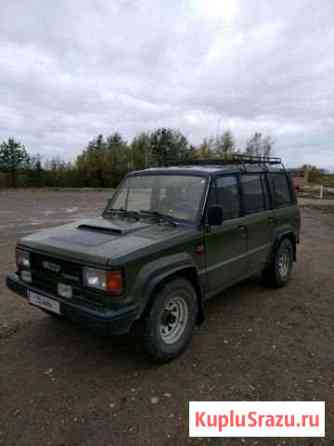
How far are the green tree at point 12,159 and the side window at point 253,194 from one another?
4113 cm

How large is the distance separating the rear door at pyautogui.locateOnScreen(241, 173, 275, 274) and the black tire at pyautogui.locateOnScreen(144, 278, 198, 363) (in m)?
1.46

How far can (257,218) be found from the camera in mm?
4418

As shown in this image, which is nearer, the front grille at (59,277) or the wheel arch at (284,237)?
the front grille at (59,277)

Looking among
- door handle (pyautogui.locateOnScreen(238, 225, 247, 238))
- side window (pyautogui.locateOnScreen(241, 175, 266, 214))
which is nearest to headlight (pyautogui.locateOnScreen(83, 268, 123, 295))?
door handle (pyautogui.locateOnScreen(238, 225, 247, 238))

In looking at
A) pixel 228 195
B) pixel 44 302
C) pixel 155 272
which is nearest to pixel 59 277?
pixel 44 302

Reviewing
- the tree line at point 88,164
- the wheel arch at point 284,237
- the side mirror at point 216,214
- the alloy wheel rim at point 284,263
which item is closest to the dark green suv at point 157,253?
the side mirror at point 216,214

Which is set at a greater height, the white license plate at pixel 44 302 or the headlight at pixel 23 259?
the headlight at pixel 23 259

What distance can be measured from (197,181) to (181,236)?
881mm

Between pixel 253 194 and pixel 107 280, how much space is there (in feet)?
9.18

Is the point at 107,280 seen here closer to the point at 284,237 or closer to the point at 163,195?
the point at 163,195

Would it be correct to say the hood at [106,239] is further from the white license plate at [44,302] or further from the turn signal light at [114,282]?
the white license plate at [44,302]

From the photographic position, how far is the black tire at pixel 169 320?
290 cm

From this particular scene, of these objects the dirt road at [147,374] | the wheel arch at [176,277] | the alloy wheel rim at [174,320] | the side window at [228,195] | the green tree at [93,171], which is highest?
Result: the green tree at [93,171]

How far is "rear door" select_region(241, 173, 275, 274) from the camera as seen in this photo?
14.0 feet
